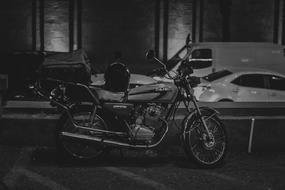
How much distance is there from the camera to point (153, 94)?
7.61 meters

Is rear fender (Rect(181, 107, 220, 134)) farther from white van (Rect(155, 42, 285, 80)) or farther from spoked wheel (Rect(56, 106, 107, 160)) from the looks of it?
white van (Rect(155, 42, 285, 80))

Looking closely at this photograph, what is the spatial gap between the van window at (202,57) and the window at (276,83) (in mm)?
3136


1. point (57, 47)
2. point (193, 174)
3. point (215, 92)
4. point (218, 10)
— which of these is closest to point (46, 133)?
Result: point (193, 174)

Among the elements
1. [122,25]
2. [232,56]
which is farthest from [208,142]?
[122,25]

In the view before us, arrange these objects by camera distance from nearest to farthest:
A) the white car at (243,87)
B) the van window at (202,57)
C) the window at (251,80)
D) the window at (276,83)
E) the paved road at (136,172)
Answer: the paved road at (136,172) → the white car at (243,87) → the window at (251,80) → the window at (276,83) → the van window at (202,57)

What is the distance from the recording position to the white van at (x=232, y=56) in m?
16.5

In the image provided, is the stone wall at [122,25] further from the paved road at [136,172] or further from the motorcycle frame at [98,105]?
the motorcycle frame at [98,105]

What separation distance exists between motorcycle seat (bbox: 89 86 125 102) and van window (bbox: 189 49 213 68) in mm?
8705

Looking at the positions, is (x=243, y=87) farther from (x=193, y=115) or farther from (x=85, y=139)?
(x=85, y=139)

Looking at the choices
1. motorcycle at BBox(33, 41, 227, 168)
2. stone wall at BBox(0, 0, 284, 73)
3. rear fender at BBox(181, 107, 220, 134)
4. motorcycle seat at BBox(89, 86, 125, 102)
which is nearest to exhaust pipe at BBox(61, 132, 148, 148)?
motorcycle at BBox(33, 41, 227, 168)

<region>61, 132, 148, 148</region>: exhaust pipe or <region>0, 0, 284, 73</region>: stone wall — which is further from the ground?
<region>0, 0, 284, 73</region>: stone wall

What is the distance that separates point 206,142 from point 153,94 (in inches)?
37.7

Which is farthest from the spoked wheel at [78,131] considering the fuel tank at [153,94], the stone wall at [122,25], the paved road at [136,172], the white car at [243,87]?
the stone wall at [122,25]

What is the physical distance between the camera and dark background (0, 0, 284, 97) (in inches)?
1028
